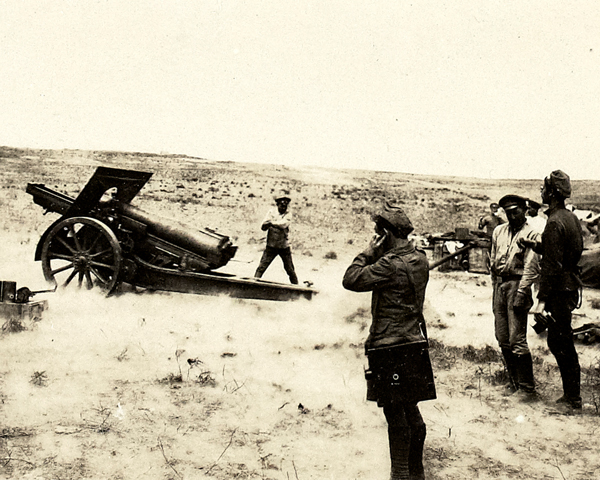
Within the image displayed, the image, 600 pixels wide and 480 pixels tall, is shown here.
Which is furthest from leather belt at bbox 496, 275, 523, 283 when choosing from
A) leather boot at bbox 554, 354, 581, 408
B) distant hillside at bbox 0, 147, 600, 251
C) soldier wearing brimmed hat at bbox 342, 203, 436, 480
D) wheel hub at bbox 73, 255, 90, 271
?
distant hillside at bbox 0, 147, 600, 251

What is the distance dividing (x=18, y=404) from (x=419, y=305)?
321 centimetres

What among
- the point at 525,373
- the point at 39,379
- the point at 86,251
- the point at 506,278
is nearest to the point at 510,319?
the point at 506,278

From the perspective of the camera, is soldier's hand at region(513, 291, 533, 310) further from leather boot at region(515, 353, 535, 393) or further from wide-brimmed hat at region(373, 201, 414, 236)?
wide-brimmed hat at region(373, 201, 414, 236)

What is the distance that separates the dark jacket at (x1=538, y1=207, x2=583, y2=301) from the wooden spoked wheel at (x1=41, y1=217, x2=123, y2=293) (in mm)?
5469

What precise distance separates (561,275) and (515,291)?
18.8 inches

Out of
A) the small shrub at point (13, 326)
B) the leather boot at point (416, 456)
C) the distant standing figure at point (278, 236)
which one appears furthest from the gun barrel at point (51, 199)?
the leather boot at point (416, 456)

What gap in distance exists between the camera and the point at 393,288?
11.8 ft

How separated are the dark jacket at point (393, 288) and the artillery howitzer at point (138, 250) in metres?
4.93


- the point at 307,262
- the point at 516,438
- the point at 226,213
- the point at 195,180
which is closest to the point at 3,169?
the point at 195,180

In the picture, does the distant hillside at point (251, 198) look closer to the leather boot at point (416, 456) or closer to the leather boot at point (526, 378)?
the leather boot at point (526, 378)

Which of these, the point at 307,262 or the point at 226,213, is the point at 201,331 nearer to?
the point at 307,262

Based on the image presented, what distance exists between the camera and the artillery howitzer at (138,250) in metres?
8.54

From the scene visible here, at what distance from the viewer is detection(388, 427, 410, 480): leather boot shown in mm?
3549

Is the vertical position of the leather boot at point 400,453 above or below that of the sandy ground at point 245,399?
above
